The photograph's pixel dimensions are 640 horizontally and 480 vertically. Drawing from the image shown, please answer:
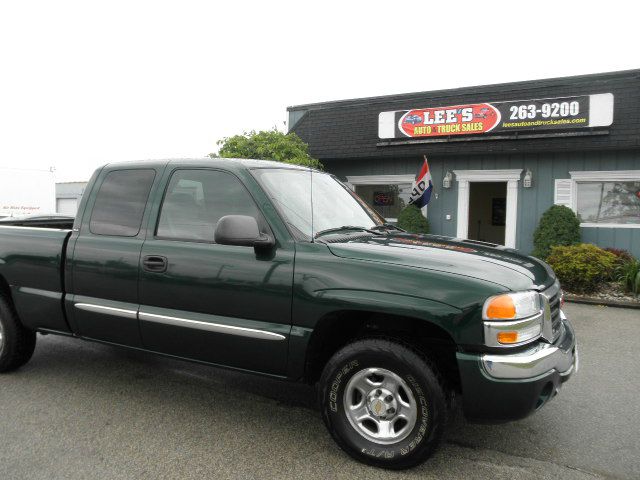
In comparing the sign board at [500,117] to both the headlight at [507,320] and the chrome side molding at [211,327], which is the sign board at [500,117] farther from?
the chrome side molding at [211,327]

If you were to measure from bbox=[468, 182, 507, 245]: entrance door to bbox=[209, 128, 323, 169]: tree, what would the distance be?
6.66 m

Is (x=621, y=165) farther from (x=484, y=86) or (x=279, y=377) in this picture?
(x=279, y=377)

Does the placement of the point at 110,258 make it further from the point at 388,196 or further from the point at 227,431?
the point at 388,196

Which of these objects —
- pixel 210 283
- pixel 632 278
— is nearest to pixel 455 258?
pixel 210 283

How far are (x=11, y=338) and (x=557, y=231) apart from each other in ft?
34.6

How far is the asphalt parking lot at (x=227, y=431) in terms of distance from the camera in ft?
10.1

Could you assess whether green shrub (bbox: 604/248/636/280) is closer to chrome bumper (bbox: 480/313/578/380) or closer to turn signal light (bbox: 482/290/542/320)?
chrome bumper (bbox: 480/313/578/380)

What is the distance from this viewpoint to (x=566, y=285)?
964cm

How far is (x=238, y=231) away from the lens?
3.20m

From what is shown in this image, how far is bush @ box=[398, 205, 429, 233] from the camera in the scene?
42.9 ft

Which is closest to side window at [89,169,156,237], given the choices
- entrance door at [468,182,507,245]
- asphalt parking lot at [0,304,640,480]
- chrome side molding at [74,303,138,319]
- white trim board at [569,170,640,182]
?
chrome side molding at [74,303,138,319]

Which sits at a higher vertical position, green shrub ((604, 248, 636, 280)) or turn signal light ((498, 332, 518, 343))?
turn signal light ((498, 332, 518, 343))

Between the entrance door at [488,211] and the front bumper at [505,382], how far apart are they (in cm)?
1460

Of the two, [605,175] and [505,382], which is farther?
[605,175]
